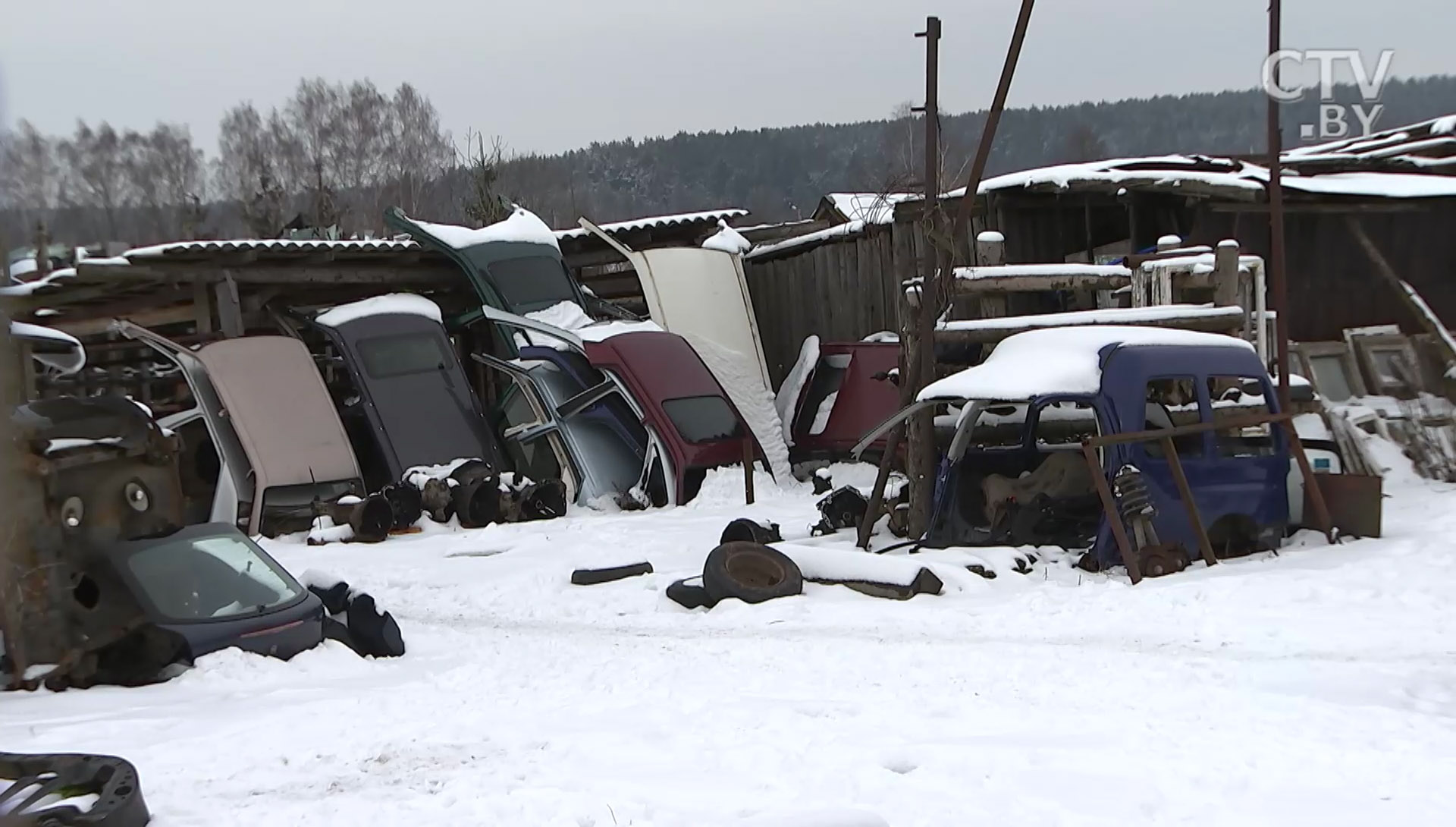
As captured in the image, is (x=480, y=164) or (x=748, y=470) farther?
(x=480, y=164)

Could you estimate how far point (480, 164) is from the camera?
31.8 meters

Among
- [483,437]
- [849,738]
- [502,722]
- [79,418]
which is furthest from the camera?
[483,437]

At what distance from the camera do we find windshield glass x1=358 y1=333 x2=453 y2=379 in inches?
547

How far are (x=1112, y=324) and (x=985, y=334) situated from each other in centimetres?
98

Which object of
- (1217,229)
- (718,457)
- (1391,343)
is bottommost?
(718,457)

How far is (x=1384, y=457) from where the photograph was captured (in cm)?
1113

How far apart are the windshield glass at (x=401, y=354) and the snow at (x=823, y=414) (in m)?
4.47

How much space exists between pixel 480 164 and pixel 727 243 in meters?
16.9

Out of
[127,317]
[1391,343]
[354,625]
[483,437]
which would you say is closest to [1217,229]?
[1391,343]

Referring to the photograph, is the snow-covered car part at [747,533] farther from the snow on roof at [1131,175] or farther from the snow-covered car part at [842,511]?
the snow on roof at [1131,175]

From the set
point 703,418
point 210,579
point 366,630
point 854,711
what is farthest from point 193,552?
point 703,418

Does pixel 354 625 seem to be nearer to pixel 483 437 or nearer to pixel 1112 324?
pixel 1112 324

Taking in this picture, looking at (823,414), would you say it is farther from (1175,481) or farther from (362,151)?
(362,151)

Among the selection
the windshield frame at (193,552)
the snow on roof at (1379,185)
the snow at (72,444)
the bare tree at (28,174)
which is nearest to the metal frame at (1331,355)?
the snow on roof at (1379,185)
